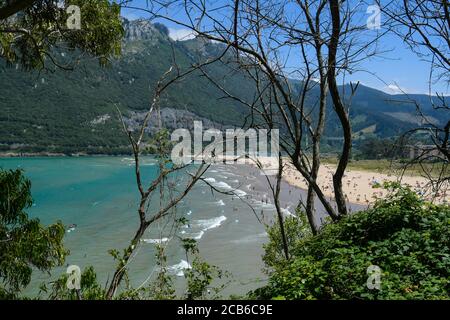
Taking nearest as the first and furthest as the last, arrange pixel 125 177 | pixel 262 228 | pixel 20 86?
pixel 262 228
pixel 125 177
pixel 20 86

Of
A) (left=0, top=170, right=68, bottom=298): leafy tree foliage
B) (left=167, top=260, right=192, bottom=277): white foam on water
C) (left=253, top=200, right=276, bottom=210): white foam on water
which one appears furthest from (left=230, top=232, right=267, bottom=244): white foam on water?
(left=0, top=170, right=68, bottom=298): leafy tree foliage

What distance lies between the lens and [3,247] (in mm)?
5039

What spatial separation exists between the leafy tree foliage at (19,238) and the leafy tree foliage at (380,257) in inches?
116

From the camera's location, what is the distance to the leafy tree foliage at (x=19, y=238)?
504cm

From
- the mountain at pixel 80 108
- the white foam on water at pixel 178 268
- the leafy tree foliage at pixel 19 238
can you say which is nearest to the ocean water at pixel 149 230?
the white foam on water at pixel 178 268

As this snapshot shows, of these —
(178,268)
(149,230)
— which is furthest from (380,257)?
A: (149,230)

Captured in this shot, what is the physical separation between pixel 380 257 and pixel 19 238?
424 cm

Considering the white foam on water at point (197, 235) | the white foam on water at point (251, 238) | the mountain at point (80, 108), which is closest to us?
the white foam on water at point (251, 238)

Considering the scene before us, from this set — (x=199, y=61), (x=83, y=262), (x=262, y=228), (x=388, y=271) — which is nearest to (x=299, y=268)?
(x=388, y=271)

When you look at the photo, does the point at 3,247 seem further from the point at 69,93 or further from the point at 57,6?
the point at 69,93

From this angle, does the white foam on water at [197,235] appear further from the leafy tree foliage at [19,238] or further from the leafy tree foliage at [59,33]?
the leafy tree foliage at [59,33]

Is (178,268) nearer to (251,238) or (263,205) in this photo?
(251,238)

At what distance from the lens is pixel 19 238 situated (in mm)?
5148
